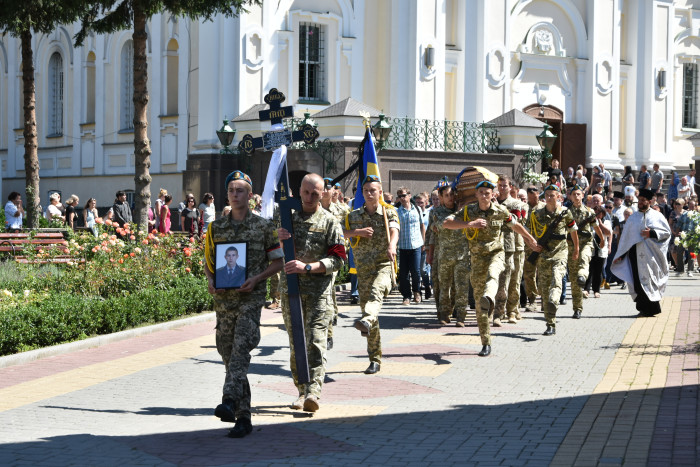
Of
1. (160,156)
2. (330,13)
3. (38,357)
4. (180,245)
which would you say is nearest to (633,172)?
(330,13)

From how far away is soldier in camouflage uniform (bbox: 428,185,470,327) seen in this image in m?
14.5

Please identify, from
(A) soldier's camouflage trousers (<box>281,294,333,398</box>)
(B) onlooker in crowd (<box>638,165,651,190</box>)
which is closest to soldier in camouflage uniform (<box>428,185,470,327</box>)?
(A) soldier's camouflage trousers (<box>281,294,333,398</box>)

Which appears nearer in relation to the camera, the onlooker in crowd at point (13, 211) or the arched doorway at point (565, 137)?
the onlooker in crowd at point (13, 211)

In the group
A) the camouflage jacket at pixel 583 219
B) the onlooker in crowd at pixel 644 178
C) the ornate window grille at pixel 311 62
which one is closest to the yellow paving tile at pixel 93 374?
the camouflage jacket at pixel 583 219

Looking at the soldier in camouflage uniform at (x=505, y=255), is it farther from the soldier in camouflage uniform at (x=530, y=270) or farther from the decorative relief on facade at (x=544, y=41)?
the decorative relief on facade at (x=544, y=41)

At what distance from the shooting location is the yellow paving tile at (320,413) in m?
8.66

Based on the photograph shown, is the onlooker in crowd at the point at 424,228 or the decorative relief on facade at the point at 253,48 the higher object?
the decorative relief on facade at the point at 253,48

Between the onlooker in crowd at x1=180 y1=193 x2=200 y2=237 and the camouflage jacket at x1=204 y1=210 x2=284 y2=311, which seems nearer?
the camouflage jacket at x1=204 y1=210 x2=284 y2=311

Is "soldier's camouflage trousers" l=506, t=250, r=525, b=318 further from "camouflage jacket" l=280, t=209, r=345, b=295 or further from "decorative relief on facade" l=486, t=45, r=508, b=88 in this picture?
"decorative relief on facade" l=486, t=45, r=508, b=88

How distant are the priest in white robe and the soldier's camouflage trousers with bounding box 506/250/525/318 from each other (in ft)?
6.08

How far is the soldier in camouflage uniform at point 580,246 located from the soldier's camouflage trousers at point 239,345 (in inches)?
325

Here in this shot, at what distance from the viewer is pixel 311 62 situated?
32.0m

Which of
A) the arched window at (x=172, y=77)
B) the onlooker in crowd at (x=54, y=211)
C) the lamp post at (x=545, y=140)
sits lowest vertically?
the onlooker in crowd at (x=54, y=211)

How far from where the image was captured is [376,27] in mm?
32906
